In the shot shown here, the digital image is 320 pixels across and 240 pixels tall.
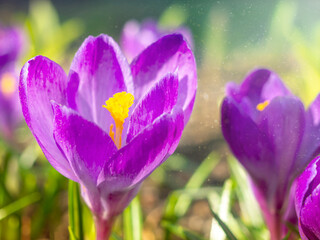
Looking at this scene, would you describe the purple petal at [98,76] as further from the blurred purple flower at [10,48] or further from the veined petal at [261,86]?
the blurred purple flower at [10,48]

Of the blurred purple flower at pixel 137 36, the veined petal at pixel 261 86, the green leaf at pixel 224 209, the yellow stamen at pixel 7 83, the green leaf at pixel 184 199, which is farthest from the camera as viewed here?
the blurred purple flower at pixel 137 36

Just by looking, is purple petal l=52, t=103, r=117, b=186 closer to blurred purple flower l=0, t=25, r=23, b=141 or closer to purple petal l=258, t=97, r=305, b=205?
purple petal l=258, t=97, r=305, b=205

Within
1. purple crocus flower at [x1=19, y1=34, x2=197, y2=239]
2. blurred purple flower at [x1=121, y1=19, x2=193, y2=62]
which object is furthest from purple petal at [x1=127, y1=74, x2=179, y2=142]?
blurred purple flower at [x1=121, y1=19, x2=193, y2=62]

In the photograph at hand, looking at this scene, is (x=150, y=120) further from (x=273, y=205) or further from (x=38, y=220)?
(x=38, y=220)

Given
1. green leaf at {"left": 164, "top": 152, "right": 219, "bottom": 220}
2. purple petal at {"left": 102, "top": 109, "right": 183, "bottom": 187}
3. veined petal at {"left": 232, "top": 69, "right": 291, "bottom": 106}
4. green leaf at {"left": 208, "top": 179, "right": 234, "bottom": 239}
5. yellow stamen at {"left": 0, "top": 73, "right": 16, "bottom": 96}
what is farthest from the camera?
yellow stamen at {"left": 0, "top": 73, "right": 16, "bottom": 96}

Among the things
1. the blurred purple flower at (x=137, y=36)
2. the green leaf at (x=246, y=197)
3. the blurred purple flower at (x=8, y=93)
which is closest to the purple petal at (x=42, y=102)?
the green leaf at (x=246, y=197)

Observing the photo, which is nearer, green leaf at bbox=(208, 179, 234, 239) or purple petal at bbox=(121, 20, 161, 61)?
green leaf at bbox=(208, 179, 234, 239)

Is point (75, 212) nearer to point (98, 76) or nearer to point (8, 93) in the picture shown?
point (98, 76)
